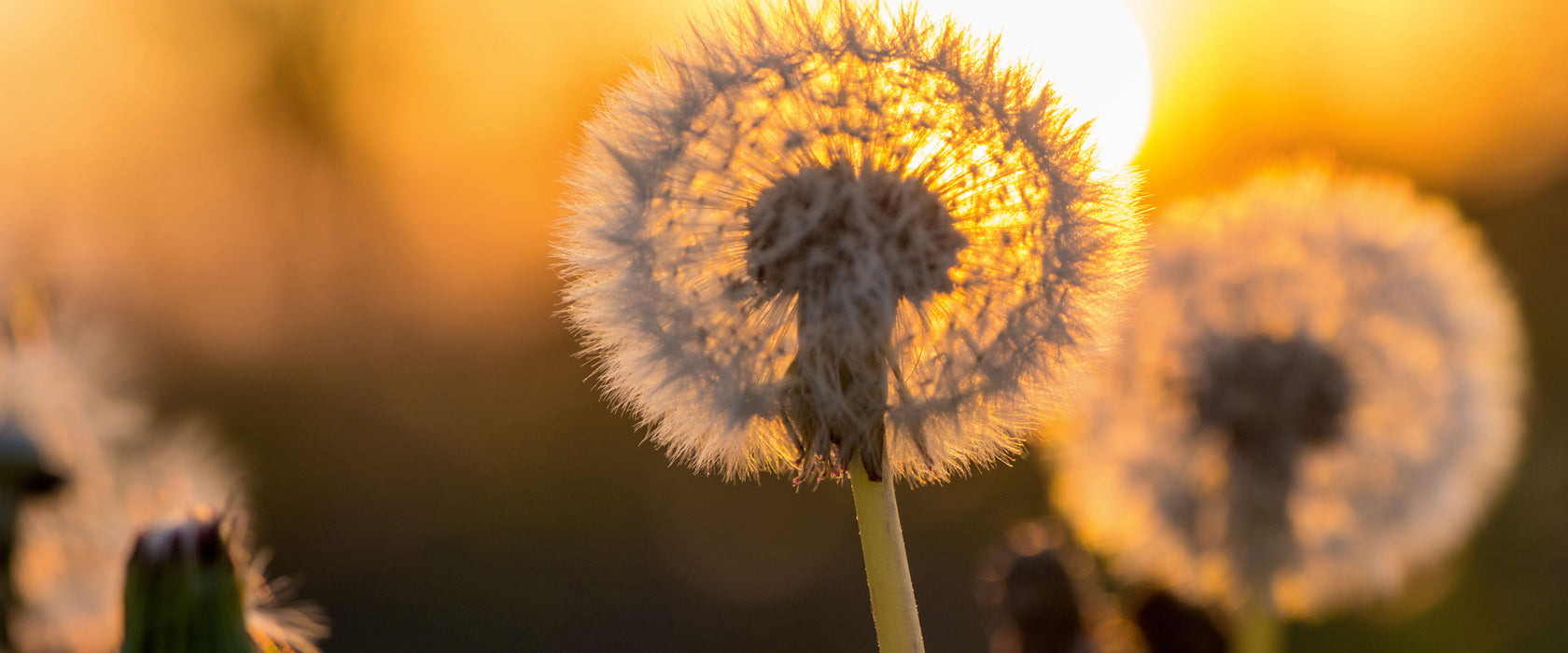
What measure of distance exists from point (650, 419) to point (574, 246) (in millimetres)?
302

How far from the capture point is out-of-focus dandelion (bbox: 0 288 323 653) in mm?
2234

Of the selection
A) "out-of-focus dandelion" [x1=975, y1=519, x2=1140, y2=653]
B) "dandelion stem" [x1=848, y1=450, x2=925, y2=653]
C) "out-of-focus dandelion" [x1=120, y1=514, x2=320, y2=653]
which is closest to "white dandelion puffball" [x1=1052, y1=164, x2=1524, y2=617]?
"out-of-focus dandelion" [x1=975, y1=519, x2=1140, y2=653]

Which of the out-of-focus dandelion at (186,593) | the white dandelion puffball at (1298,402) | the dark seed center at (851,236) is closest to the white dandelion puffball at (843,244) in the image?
the dark seed center at (851,236)

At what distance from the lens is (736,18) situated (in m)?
1.62

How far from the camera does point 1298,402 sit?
3162 mm

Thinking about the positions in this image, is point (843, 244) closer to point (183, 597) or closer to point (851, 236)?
point (851, 236)

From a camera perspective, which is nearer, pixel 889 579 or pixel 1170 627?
pixel 889 579

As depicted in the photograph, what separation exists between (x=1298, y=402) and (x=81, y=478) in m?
3.17

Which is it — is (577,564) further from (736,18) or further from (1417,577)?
(736,18)

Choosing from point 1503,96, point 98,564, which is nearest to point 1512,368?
point 98,564

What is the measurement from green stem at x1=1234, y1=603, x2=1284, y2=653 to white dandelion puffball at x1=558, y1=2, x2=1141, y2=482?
2.16 m

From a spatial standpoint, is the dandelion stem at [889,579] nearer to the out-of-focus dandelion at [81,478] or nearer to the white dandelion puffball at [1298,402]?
the out-of-focus dandelion at [81,478]

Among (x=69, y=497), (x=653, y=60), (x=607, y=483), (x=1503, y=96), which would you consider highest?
(x=1503, y=96)

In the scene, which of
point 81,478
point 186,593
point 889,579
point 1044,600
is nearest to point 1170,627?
point 1044,600
